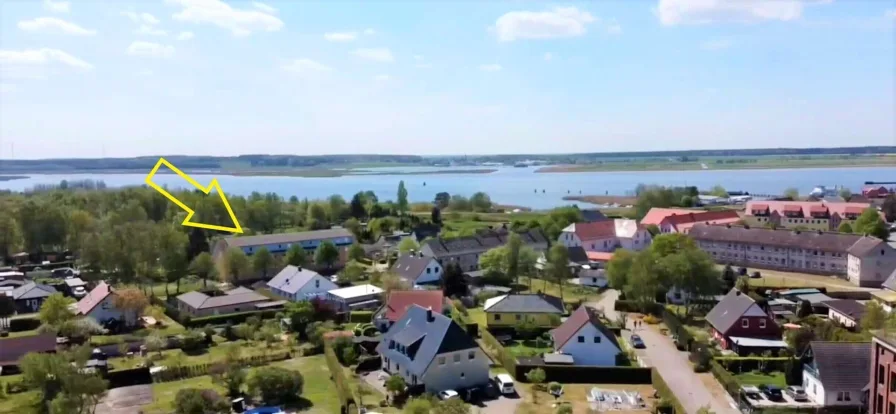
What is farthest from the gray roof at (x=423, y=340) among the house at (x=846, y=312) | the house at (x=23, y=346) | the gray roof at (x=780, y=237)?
the gray roof at (x=780, y=237)

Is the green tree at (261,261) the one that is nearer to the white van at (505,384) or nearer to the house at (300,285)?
the house at (300,285)

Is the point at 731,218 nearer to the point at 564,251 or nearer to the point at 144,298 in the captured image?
the point at 564,251

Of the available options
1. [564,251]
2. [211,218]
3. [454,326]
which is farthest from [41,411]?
[211,218]

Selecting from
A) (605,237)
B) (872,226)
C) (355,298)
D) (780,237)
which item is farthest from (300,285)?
(872,226)

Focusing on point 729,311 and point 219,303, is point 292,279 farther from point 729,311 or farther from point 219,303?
point 729,311

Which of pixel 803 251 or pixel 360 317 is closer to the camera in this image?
pixel 360 317
